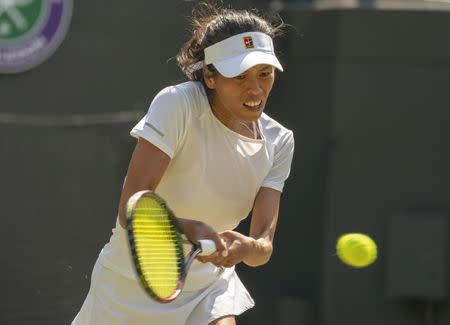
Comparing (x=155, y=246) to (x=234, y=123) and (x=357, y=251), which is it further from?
(x=357, y=251)

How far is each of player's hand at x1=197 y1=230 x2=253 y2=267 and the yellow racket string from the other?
105 mm

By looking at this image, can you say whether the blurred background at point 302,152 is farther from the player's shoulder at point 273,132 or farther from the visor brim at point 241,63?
the visor brim at point 241,63

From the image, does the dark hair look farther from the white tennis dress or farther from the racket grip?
the racket grip

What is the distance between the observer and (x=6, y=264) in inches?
220

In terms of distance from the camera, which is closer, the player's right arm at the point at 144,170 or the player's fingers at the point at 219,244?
the player's fingers at the point at 219,244

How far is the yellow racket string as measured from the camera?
2.93 metres

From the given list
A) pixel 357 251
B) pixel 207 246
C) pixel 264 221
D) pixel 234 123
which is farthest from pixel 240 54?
pixel 357 251

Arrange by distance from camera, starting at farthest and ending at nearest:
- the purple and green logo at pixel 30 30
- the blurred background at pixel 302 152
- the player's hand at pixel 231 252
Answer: the blurred background at pixel 302 152, the purple and green logo at pixel 30 30, the player's hand at pixel 231 252

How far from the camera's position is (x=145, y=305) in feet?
11.8

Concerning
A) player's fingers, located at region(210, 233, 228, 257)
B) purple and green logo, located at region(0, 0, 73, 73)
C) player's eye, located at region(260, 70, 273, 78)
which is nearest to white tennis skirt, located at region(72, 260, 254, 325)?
player's fingers, located at region(210, 233, 228, 257)

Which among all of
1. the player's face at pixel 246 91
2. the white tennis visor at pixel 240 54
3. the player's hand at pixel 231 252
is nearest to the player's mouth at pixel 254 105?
the player's face at pixel 246 91

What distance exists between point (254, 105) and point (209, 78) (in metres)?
0.19

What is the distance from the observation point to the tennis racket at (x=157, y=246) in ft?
9.50

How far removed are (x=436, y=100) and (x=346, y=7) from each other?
673mm
